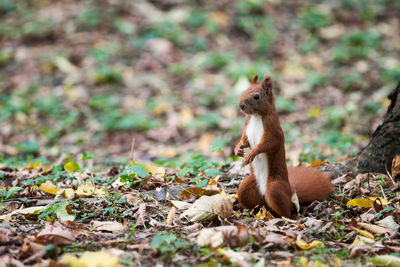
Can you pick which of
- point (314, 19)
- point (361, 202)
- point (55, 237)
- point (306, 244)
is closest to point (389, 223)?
point (361, 202)

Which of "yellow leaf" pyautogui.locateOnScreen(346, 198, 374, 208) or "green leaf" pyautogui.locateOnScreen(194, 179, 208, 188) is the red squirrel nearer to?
"yellow leaf" pyautogui.locateOnScreen(346, 198, 374, 208)

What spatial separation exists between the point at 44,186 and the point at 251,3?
8.18 m

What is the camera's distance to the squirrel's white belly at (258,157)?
294 cm

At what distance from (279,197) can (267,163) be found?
0.24m

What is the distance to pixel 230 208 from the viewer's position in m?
2.81

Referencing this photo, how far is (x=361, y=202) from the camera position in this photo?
9.95ft

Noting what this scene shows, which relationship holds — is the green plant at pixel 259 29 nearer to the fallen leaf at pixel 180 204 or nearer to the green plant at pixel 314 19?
the green plant at pixel 314 19

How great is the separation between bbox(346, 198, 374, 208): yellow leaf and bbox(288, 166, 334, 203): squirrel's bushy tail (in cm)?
21

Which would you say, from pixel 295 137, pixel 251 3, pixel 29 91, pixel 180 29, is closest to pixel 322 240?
pixel 295 137

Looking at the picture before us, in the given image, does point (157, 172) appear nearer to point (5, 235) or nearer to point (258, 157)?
point (258, 157)

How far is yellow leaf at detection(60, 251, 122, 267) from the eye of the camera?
203cm

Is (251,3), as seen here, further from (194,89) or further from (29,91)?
(29,91)

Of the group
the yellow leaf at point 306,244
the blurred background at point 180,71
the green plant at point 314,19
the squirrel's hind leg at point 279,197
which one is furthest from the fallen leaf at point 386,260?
the green plant at point 314,19

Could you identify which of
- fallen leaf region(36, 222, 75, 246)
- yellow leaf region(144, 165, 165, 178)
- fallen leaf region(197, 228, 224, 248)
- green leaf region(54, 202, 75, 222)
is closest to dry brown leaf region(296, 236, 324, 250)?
fallen leaf region(197, 228, 224, 248)
